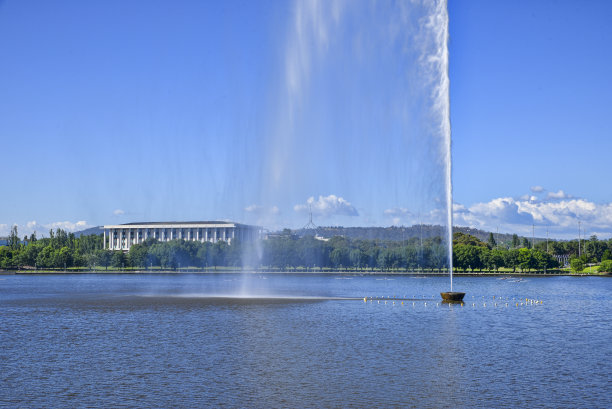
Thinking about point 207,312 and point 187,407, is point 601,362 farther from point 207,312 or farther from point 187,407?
point 207,312

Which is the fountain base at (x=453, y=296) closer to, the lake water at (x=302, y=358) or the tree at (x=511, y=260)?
the lake water at (x=302, y=358)

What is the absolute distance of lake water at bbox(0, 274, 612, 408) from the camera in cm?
2703

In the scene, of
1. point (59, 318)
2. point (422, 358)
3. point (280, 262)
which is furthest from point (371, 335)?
point (280, 262)

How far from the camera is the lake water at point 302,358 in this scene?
27031 mm

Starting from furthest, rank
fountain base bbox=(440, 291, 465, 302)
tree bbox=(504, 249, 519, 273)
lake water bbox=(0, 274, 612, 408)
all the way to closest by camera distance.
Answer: tree bbox=(504, 249, 519, 273) < fountain base bbox=(440, 291, 465, 302) < lake water bbox=(0, 274, 612, 408)

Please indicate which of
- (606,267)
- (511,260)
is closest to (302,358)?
(511,260)

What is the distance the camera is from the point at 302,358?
36.1m

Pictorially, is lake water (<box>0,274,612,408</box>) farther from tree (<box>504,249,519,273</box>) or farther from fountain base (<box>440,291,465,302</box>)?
tree (<box>504,249,519,273</box>)

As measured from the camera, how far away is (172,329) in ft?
160

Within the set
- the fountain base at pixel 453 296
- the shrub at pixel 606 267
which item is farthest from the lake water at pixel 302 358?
the shrub at pixel 606 267

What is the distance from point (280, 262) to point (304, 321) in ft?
454

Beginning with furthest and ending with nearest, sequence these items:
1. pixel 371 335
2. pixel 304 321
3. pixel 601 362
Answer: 1. pixel 304 321
2. pixel 371 335
3. pixel 601 362

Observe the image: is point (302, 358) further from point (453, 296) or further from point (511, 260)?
point (511, 260)

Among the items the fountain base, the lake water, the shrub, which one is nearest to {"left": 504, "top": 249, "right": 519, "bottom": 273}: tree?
the shrub
